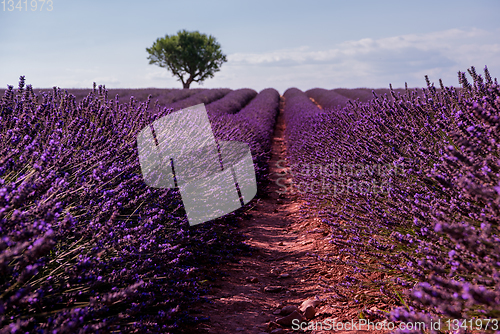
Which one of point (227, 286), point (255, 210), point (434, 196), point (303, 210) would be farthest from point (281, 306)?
point (255, 210)

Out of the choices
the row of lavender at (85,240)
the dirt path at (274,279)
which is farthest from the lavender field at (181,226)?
the dirt path at (274,279)

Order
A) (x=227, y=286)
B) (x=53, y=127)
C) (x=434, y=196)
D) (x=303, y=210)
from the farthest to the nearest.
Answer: (x=303, y=210)
(x=227, y=286)
(x=53, y=127)
(x=434, y=196)

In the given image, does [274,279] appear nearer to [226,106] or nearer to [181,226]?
[181,226]

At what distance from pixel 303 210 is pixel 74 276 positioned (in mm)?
3550

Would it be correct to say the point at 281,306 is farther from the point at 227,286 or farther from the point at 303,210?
the point at 303,210

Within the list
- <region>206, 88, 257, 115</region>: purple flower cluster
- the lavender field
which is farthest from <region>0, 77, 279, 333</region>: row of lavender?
<region>206, 88, 257, 115</region>: purple flower cluster

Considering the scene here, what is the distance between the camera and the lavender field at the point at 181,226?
57.5 inches

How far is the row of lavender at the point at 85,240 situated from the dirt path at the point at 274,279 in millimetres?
213

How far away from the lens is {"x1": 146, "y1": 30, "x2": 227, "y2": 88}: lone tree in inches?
1301

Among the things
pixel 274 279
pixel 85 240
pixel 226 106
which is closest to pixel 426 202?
pixel 274 279

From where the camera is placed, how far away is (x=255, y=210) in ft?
17.8

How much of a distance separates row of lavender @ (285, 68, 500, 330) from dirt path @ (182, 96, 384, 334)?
211 mm

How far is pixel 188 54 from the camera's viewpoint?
108 ft

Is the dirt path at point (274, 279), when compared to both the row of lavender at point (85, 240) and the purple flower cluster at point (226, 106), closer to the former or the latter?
the row of lavender at point (85, 240)
